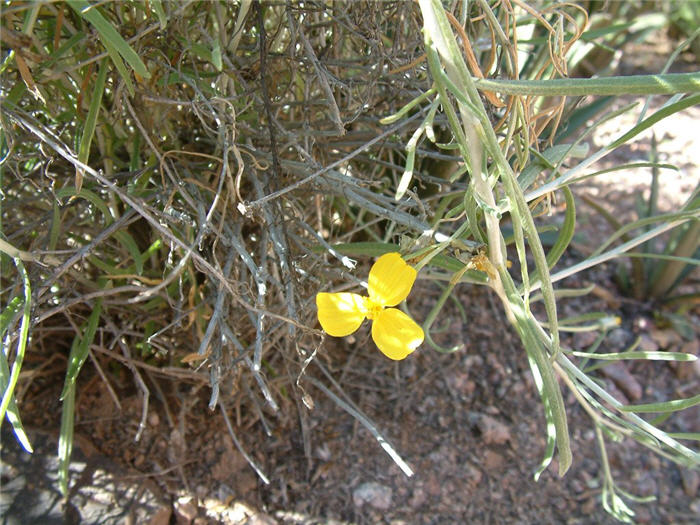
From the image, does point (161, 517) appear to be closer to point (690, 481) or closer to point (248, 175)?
point (248, 175)

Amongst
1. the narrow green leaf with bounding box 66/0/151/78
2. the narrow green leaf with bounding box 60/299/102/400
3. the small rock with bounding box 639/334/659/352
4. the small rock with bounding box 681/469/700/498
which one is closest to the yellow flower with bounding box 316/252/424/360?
the narrow green leaf with bounding box 66/0/151/78

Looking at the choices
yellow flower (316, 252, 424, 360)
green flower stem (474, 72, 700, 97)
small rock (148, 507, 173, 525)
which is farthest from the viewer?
small rock (148, 507, 173, 525)

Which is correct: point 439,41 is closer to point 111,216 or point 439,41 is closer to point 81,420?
point 111,216

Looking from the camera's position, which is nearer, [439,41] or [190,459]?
[439,41]

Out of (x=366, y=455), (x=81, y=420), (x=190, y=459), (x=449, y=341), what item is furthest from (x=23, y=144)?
(x=449, y=341)

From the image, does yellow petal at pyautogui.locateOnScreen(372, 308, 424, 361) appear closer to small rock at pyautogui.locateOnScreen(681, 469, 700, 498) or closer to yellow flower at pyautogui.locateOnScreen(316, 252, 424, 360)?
yellow flower at pyautogui.locateOnScreen(316, 252, 424, 360)

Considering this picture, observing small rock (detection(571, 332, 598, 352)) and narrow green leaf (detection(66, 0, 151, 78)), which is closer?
narrow green leaf (detection(66, 0, 151, 78))

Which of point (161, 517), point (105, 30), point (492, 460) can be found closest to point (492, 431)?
→ point (492, 460)
